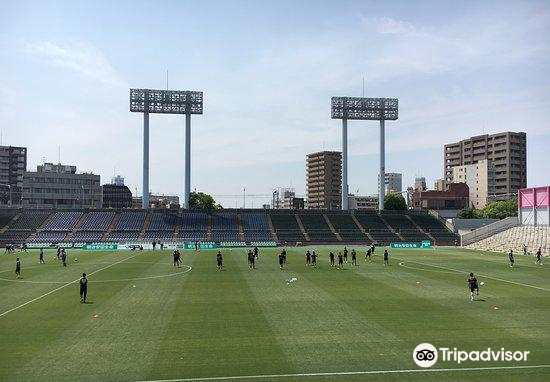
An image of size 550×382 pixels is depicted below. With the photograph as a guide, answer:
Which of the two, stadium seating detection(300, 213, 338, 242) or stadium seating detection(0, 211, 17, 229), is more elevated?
stadium seating detection(0, 211, 17, 229)

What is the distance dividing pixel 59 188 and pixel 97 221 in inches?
2508

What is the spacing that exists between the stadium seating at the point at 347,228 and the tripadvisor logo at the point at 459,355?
7549cm

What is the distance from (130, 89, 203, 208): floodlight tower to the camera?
101375 millimetres

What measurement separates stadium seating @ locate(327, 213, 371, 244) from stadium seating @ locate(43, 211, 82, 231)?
56.9 m

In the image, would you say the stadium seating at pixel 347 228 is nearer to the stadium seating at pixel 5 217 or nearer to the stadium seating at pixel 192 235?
the stadium seating at pixel 192 235

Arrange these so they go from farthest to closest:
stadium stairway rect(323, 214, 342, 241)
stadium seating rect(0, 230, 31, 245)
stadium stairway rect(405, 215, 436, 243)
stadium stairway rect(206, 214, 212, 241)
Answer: stadium stairway rect(323, 214, 342, 241) → stadium stairway rect(405, 215, 436, 243) → stadium stairway rect(206, 214, 212, 241) → stadium seating rect(0, 230, 31, 245)

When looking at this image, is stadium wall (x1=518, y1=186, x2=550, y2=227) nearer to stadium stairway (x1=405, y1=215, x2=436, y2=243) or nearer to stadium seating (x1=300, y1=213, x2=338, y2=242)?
stadium stairway (x1=405, y1=215, x2=436, y2=243)

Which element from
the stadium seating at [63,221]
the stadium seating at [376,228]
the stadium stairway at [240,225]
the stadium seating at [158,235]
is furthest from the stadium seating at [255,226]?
the stadium seating at [63,221]

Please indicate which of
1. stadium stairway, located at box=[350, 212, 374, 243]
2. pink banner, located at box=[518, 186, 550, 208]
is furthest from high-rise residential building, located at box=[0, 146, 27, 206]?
pink banner, located at box=[518, 186, 550, 208]

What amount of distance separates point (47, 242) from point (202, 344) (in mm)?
76793

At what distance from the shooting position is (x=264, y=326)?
21.7m

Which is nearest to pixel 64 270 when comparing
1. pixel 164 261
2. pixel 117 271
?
pixel 117 271

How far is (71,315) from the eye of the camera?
79.2 feet

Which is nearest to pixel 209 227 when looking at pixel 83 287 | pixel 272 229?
pixel 272 229
